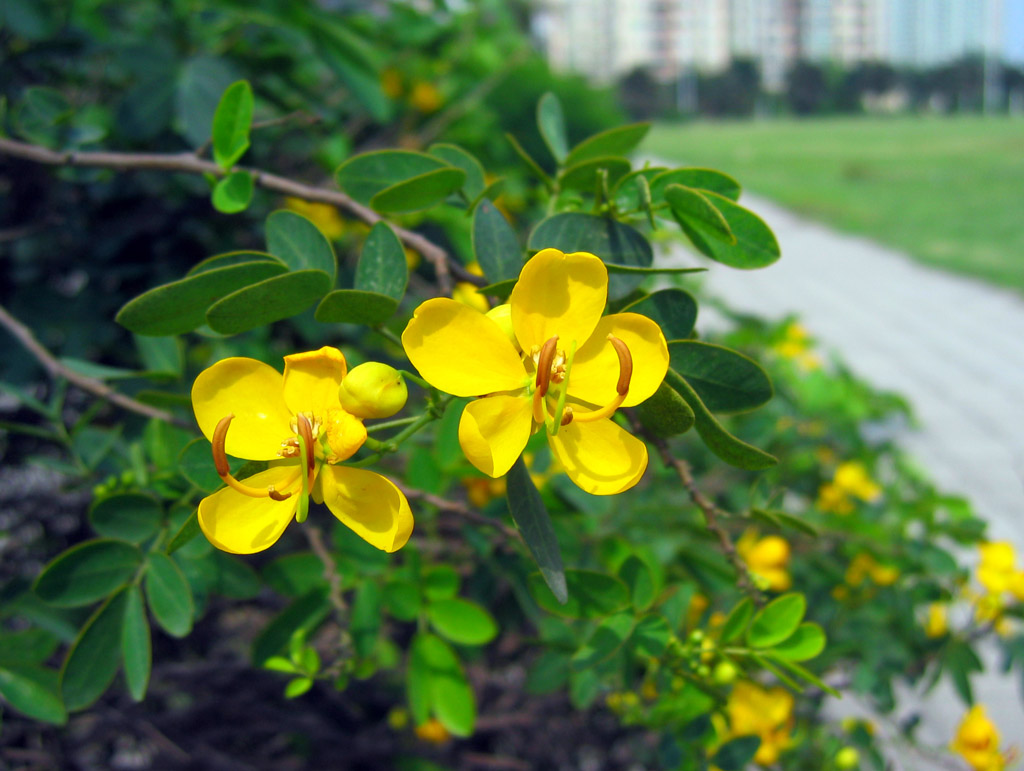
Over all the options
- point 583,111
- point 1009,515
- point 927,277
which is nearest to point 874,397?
point 1009,515

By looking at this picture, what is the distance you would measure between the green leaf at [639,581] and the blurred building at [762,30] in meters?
50.0

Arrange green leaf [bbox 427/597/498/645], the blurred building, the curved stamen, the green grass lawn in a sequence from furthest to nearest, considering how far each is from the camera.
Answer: the blurred building → the green grass lawn → green leaf [bbox 427/597/498/645] → the curved stamen

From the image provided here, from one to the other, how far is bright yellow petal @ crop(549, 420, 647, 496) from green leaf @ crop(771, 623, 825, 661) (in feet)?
1.03

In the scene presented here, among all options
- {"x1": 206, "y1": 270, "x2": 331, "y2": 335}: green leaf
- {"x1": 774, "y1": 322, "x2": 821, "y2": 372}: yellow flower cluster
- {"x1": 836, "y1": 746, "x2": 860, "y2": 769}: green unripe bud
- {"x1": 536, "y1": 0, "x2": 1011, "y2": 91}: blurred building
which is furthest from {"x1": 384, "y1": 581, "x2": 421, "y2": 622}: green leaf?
{"x1": 536, "y1": 0, "x2": 1011, "y2": 91}: blurred building

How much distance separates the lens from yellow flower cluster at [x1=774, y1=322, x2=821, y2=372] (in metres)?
2.23

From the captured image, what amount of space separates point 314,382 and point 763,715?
90 cm

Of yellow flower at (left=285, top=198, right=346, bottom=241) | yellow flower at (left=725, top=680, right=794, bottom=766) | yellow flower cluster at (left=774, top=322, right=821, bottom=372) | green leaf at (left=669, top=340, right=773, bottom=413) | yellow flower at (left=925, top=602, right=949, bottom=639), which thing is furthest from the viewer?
yellow flower cluster at (left=774, top=322, right=821, bottom=372)

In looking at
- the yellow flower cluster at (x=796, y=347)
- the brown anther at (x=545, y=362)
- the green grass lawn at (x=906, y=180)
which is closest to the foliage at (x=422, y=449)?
the brown anther at (x=545, y=362)

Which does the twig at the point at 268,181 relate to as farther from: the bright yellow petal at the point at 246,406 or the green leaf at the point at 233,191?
the bright yellow petal at the point at 246,406

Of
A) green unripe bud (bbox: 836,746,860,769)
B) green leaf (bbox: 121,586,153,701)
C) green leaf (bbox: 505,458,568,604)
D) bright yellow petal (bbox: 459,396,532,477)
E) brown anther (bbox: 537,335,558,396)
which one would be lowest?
green unripe bud (bbox: 836,746,860,769)

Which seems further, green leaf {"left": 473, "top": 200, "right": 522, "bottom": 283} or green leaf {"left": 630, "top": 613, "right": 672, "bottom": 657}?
green leaf {"left": 630, "top": 613, "right": 672, "bottom": 657}

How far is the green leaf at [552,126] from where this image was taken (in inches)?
27.5

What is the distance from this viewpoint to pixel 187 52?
1.22 meters

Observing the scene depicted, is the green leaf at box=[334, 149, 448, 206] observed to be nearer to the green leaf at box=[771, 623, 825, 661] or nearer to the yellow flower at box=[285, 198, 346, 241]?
the green leaf at box=[771, 623, 825, 661]
